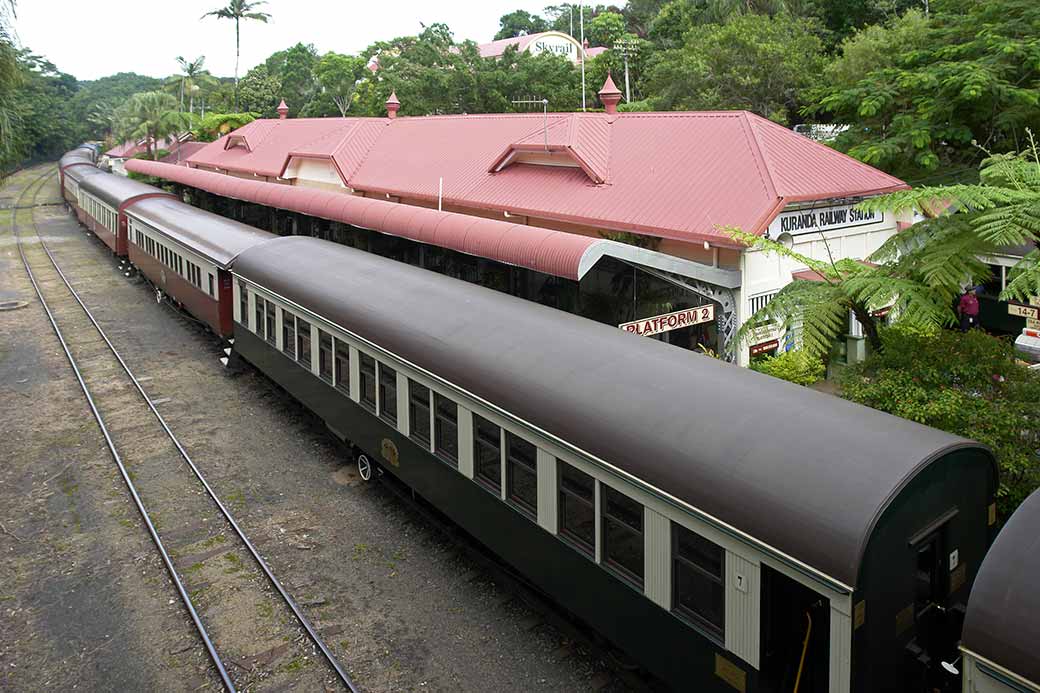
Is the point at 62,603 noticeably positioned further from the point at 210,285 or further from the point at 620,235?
the point at 620,235

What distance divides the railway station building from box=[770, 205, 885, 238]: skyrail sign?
3cm

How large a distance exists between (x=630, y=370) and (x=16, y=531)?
8.41 meters

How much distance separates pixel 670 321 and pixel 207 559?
727 centimetres

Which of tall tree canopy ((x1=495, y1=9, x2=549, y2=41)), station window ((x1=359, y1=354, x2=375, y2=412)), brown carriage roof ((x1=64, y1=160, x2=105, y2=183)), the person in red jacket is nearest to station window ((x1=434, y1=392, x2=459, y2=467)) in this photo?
station window ((x1=359, y1=354, x2=375, y2=412))

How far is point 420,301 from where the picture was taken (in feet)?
34.8

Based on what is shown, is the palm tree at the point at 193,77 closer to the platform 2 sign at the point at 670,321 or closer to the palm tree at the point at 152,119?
the palm tree at the point at 152,119

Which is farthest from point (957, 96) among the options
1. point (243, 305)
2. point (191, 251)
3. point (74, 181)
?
point (74, 181)

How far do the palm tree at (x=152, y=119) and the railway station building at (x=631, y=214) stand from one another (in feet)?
163

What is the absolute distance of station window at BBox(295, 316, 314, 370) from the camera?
507 inches

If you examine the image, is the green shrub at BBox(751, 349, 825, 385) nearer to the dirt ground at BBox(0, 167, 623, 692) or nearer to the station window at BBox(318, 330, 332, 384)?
the dirt ground at BBox(0, 167, 623, 692)

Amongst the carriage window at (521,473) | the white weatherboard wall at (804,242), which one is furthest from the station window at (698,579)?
the white weatherboard wall at (804,242)

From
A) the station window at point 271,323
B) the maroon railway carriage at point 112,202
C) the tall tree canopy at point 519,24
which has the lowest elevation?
the station window at point 271,323

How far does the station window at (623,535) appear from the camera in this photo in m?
6.67

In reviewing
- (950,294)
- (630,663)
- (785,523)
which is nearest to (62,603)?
(630,663)
